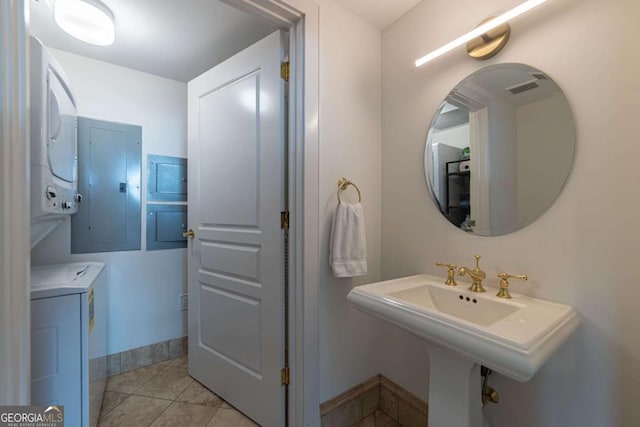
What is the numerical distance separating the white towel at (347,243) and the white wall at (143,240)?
1495 mm

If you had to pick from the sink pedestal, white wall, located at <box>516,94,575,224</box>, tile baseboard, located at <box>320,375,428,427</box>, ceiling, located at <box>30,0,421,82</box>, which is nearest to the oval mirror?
white wall, located at <box>516,94,575,224</box>

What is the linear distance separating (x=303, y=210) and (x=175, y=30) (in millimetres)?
1334

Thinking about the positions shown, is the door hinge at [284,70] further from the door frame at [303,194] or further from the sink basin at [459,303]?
the sink basin at [459,303]

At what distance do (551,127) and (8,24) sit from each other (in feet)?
5.38

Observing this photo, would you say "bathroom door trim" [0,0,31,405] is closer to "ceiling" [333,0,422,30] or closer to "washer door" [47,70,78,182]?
"washer door" [47,70,78,182]

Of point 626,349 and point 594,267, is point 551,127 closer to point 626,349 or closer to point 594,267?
point 594,267

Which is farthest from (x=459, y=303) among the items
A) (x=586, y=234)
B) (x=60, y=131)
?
(x=60, y=131)

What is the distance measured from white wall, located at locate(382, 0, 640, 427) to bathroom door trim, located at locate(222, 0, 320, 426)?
27.3 inches

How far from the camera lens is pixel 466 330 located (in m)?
0.73

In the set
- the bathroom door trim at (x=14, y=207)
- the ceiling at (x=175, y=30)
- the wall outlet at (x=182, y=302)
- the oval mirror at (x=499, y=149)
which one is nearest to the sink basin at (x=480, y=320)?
the oval mirror at (x=499, y=149)

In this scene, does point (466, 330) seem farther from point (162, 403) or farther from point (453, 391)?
point (162, 403)

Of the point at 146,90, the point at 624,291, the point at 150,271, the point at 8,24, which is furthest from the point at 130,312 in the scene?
the point at 624,291

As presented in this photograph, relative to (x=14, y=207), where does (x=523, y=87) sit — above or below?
above

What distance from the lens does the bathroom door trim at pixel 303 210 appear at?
125cm
